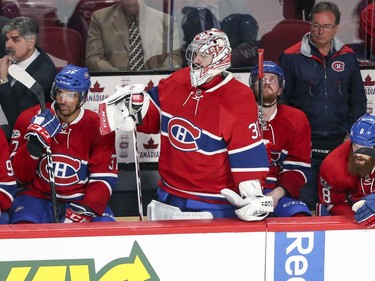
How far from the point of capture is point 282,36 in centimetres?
722

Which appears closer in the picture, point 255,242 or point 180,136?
point 255,242

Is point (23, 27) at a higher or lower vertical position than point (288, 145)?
higher

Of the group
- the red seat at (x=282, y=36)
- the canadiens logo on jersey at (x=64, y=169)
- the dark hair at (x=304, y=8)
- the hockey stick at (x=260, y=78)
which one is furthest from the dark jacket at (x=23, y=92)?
the dark hair at (x=304, y=8)

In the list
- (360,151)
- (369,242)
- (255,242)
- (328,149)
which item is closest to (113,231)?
(255,242)

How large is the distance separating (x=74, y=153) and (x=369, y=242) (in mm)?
1743

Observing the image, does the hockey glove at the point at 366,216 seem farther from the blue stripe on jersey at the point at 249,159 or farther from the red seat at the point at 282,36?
the red seat at the point at 282,36

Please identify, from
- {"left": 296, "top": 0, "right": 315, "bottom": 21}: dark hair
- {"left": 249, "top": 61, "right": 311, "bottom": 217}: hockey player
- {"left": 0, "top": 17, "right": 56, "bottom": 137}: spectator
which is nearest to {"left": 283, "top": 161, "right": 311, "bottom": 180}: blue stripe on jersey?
{"left": 249, "top": 61, "right": 311, "bottom": 217}: hockey player

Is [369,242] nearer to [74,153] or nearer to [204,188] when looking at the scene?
[204,188]

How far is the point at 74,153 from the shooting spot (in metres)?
6.01

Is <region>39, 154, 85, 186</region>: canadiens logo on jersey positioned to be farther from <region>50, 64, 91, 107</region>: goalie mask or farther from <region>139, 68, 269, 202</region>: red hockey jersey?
<region>139, 68, 269, 202</region>: red hockey jersey

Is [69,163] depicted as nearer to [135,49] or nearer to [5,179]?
[5,179]

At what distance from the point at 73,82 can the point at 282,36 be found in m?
1.78

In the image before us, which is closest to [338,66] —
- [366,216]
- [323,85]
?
[323,85]

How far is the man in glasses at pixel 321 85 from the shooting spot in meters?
6.80
